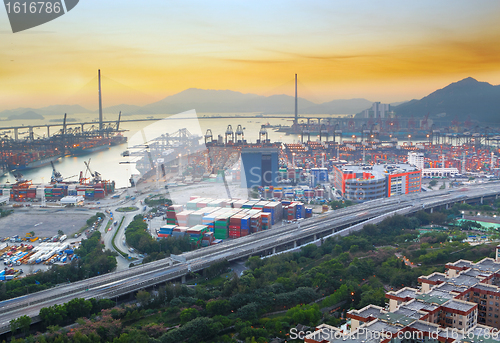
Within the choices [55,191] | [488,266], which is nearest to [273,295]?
[488,266]

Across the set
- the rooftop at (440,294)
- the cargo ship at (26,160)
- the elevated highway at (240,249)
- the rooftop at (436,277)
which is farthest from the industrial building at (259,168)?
the cargo ship at (26,160)

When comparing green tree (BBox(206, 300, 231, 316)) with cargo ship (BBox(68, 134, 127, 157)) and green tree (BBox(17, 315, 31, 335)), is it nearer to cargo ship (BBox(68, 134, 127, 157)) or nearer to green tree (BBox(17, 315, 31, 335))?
green tree (BBox(17, 315, 31, 335))

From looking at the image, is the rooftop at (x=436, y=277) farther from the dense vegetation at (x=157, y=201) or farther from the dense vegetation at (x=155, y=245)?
the dense vegetation at (x=157, y=201)

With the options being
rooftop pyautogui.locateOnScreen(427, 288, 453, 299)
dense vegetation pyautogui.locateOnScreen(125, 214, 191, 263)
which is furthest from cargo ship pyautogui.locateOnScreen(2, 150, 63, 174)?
rooftop pyautogui.locateOnScreen(427, 288, 453, 299)

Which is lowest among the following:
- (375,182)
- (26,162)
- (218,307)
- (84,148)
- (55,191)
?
(218,307)

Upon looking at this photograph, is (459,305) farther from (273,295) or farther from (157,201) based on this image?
(157,201)

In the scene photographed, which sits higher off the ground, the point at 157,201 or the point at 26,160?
the point at 26,160
